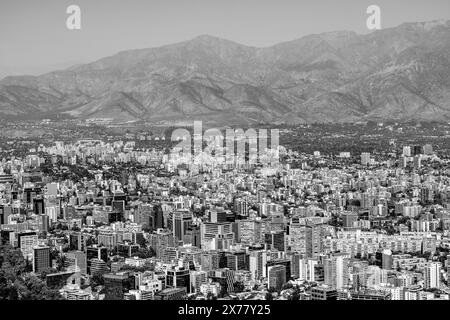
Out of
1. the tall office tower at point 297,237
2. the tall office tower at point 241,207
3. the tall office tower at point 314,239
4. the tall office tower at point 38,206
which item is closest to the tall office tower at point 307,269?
the tall office tower at point 314,239

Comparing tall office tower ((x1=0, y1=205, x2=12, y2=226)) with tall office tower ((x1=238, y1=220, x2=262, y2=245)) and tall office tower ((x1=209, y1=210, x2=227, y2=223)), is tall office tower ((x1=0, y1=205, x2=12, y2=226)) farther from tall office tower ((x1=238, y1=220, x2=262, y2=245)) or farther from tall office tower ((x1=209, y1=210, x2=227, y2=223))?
tall office tower ((x1=238, y1=220, x2=262, y2=245))

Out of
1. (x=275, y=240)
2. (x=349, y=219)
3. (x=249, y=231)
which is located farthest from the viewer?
(x=349, y=219)

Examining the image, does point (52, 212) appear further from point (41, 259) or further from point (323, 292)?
point (323, 292)

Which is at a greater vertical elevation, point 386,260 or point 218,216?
point 218,216

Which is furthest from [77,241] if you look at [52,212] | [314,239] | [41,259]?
[314,239]

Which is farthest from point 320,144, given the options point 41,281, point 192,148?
point 41,281

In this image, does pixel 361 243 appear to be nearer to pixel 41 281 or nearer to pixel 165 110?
pixel 41 281

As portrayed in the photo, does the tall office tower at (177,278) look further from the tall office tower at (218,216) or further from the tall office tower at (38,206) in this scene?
the tall office tower at (38,206)
